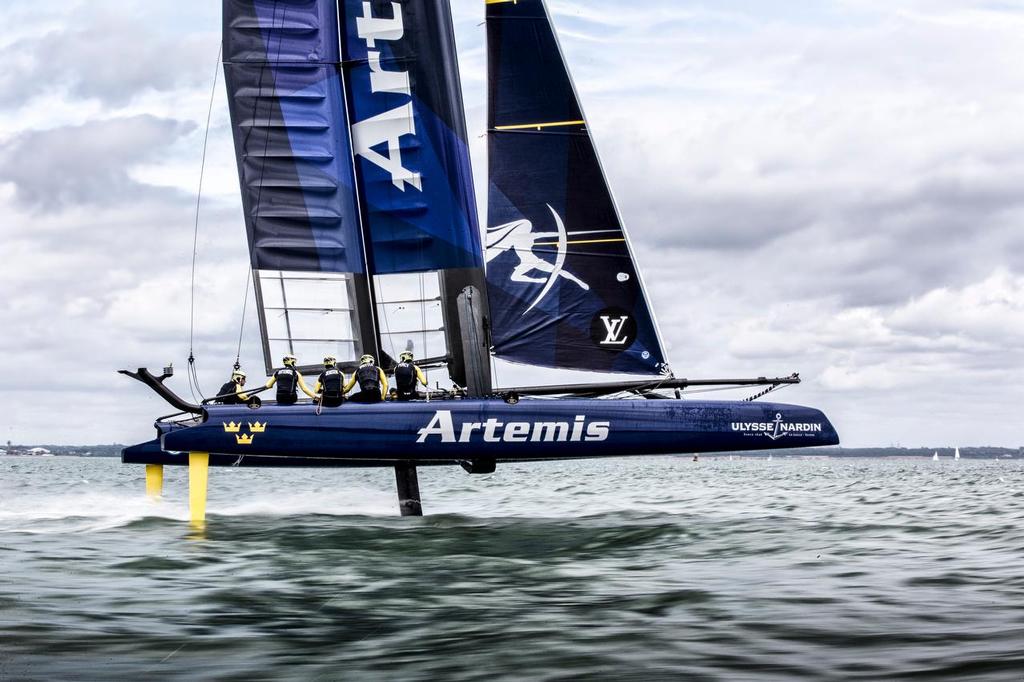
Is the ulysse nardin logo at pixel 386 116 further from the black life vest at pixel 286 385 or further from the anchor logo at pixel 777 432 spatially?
the anchor logo at pixel 777 432

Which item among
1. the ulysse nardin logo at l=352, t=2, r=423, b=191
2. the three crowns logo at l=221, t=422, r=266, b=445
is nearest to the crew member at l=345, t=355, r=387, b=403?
the three crowns logo at l=221, t=422, r=266, b=445

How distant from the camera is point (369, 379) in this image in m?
14.5

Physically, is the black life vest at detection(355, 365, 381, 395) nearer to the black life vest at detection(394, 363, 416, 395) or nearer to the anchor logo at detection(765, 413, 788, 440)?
the black life vest at detection(394, 363, 416, 395)

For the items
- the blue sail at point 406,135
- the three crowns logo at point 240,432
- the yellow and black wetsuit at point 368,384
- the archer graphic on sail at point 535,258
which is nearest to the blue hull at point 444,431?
the three crowns logo at point 240,432

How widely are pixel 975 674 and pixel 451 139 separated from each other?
1168 centimetres

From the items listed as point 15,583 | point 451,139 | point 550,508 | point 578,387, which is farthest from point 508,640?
point 550,508

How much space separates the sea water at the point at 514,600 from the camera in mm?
6016

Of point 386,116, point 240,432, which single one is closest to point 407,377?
point 240,432

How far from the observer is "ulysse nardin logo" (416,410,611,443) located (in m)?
14.1

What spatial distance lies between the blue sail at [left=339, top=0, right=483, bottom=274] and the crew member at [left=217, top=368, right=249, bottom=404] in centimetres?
240

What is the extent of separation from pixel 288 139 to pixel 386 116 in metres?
1.41

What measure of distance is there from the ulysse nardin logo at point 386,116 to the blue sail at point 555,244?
1.37 meters

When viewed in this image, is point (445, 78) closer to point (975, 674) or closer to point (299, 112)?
point (299, 112)

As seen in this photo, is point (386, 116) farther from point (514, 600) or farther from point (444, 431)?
point (514, 600)
